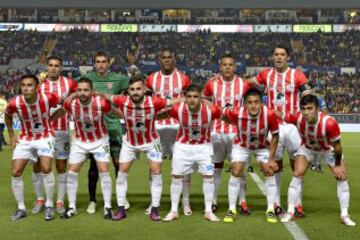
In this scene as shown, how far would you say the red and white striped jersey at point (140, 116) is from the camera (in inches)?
287

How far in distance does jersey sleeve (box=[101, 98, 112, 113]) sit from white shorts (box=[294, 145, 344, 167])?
259cm

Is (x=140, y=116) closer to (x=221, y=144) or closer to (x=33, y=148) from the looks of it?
(x=221, y=144)

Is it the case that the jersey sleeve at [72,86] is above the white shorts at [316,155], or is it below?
above

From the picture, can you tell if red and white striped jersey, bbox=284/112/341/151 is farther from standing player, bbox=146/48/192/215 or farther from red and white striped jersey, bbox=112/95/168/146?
red and white striped jersey, bbox=112/95/168/146

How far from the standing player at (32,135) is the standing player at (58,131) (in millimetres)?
265

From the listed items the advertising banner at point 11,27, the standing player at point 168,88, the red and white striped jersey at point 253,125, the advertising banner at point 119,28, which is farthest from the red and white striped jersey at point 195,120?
the advertising banner at point 11,27

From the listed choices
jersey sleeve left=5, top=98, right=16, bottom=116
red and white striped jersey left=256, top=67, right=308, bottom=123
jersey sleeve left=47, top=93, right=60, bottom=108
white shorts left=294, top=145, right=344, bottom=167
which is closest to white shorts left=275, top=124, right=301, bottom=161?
red and white striped jersey left=256, top=67, right=308, bottom=123

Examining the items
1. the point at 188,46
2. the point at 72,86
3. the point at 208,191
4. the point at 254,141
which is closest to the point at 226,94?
the point at 254,141

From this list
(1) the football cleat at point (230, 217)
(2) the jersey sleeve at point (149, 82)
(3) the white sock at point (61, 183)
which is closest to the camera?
(1) the football cleat at point (230, 217)

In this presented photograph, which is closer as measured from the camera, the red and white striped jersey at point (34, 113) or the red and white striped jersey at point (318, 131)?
the red and white striped jersey at point (318, 131)

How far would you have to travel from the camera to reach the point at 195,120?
7.30m

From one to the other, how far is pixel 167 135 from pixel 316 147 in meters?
2.14

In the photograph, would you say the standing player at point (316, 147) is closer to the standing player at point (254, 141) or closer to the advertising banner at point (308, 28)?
the standing player at point (254, 141)

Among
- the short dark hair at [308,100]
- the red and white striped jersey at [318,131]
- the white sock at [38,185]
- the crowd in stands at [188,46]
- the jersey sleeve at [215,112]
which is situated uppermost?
the crowd in stands at [188,46]
